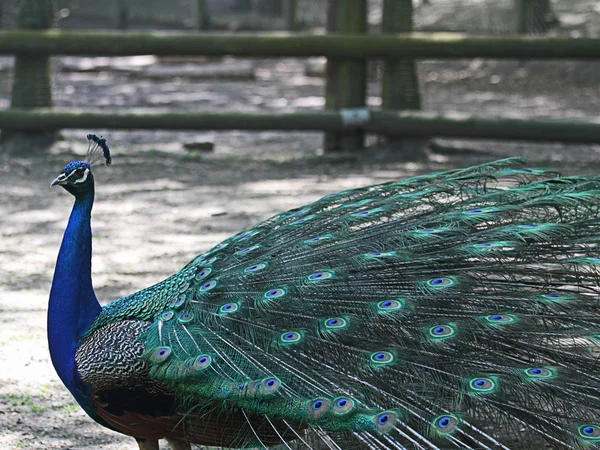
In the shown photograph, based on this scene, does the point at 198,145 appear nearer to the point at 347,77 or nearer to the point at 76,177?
the point at 347,77

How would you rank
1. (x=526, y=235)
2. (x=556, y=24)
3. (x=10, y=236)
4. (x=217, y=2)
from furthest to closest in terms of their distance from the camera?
(x=217, y=2), (x=556, y=24), (x=10, y=236), (x=526, y=235)

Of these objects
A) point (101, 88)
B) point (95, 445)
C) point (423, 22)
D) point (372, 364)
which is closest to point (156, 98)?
point (101, 88)

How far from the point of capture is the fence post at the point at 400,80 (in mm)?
9398

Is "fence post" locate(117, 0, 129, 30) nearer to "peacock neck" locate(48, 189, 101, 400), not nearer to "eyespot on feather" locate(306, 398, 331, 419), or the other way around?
"peacock neck" locate(48, 189, 101, 400)

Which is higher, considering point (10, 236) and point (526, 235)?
point (526, 235)

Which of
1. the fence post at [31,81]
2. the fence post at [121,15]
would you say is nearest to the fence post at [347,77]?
the fence post at [31,81]

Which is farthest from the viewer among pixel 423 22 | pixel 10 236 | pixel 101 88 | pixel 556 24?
pixel 423 22

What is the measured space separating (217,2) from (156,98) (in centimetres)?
1252

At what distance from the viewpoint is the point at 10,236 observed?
6617mm

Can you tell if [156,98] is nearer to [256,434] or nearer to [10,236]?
[10,236]

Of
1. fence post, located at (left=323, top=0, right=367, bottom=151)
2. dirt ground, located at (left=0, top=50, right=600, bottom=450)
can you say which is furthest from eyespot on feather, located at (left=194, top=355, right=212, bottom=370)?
fence post, located at (left=323, top=0, right=367, bottom=151)

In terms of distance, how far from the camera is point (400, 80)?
959 cm

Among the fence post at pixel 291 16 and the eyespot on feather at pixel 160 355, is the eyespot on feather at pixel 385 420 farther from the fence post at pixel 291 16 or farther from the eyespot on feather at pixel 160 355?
the fence post at pixel 291 16

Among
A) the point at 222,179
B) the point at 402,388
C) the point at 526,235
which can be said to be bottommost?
the point at 222,179
